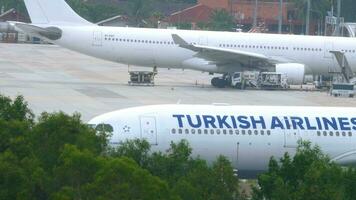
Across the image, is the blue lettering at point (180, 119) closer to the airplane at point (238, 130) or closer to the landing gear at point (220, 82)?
the airplane at point (238, 130)

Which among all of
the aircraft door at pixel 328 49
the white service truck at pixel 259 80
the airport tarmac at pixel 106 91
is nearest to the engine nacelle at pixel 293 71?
the white service truck at pixel 259 80

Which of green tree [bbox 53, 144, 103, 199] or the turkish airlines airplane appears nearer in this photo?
green tree [bbox 53, 144, 103, 199]

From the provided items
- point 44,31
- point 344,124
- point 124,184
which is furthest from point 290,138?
point 44,31

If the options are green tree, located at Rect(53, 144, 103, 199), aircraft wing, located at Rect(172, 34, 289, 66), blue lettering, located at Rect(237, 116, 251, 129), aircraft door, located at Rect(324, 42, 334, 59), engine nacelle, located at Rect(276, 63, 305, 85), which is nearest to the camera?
green tree, located at Rect(53, 144, 103, 199)

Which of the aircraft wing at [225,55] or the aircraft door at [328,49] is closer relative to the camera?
the aircraft wing at [225,55]

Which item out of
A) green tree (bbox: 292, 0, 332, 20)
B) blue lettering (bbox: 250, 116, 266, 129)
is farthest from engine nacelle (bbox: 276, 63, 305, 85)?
green tree (bbox: 292, 0, 332, 20)

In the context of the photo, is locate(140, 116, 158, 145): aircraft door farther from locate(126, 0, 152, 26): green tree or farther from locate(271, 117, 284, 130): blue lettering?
locate(126, 0, 152, 26): green tree
